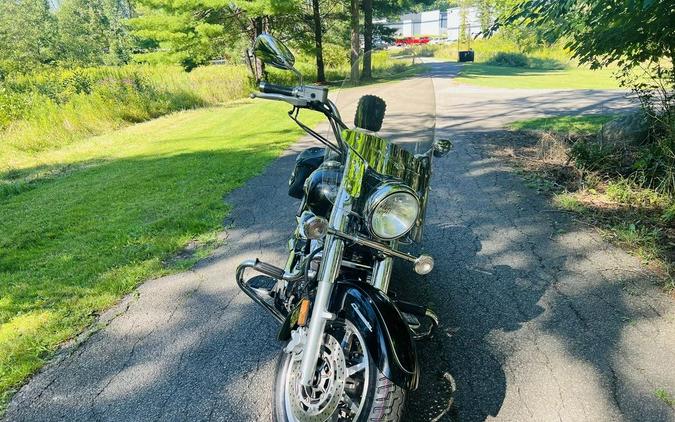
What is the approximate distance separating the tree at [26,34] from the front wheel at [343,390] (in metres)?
45.9

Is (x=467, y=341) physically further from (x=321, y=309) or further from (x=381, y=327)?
(x=321, y=309)

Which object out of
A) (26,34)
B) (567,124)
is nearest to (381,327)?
(567,124)

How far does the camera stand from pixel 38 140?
377 inches

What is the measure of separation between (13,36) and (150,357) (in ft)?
177

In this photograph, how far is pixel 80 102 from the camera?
11.4m

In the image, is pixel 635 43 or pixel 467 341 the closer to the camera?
pixel 467 341

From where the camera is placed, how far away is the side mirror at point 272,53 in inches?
65.6

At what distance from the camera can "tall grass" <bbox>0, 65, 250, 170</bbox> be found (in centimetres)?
976

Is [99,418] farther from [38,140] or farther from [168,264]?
[38,140]

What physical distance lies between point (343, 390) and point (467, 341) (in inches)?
46.1

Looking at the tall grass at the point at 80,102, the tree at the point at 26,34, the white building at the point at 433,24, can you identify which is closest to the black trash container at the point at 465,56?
the tall grass at the point at 80,102

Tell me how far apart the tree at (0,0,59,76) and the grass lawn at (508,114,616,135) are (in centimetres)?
4276

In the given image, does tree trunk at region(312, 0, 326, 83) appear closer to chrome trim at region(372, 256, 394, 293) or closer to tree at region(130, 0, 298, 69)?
tree at region(130, 0, 298, 69)

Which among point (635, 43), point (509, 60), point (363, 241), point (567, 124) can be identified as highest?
point (635, 43)
